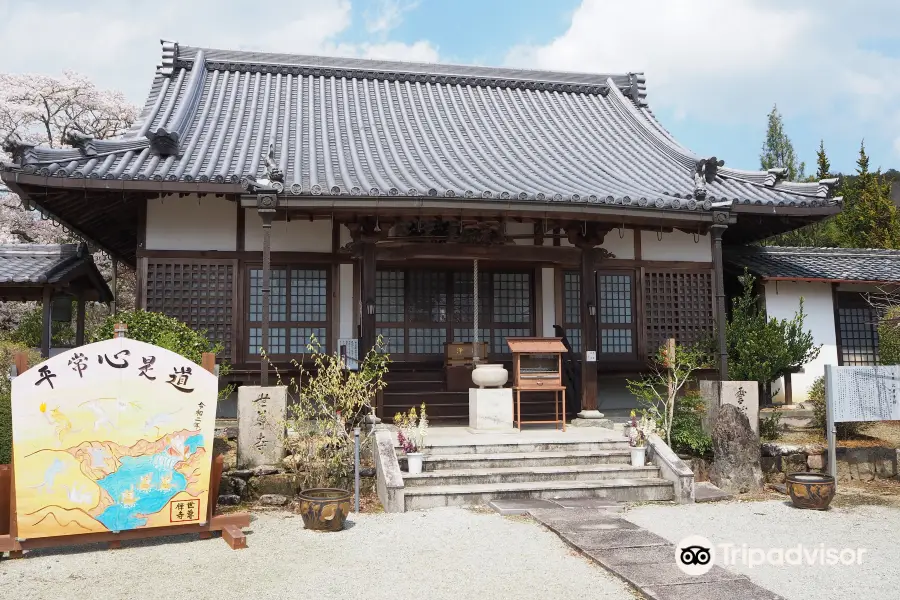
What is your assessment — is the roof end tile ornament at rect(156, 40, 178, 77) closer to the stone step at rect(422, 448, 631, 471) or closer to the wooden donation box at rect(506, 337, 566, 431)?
the wooden donation box at rect(506, 337, 566, 431)

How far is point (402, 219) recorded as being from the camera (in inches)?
412

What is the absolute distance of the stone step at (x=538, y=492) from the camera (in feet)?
25.5

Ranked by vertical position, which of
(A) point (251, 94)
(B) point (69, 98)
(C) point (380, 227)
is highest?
(B) point (69, 98)

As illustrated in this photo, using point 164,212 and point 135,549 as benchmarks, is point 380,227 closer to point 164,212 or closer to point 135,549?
point 164,212

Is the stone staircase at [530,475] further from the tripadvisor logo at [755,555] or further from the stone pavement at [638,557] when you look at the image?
the tripadvisor logo at [755,555]

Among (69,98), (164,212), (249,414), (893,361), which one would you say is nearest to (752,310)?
(893,361)

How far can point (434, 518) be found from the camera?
286 inches

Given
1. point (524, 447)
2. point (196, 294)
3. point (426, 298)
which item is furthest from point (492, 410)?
point (196, 294)

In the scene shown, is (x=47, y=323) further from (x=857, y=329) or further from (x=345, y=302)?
(x=857, y=329)

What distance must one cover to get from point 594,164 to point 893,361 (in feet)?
20.7

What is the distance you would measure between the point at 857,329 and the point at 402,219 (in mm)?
10121

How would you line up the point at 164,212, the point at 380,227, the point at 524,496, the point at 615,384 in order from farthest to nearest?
1. the point at 615,384
2. the point at 164,212
3. the point at 380,227
4. the point at 524,496

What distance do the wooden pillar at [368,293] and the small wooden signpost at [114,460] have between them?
3934 mm

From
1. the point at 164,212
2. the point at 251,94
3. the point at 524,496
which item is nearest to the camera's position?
the point at 524,496
